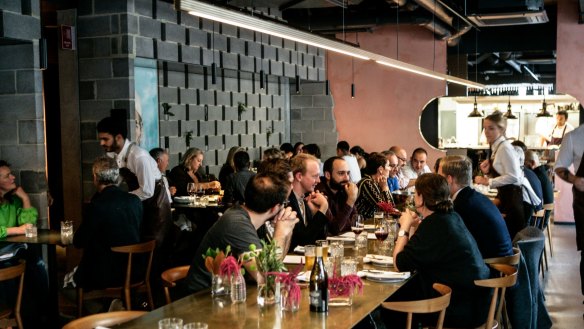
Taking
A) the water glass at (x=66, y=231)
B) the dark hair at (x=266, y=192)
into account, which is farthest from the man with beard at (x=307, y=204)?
the water glass at (x=66, y=231)

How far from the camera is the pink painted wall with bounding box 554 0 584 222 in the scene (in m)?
12.5

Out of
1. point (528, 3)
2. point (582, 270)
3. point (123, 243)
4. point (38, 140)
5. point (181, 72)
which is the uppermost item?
point (528, 3)

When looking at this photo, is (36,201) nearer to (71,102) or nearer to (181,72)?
(71,102)

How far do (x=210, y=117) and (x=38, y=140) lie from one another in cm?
474

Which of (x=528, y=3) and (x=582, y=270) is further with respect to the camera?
(x=528, y=3)

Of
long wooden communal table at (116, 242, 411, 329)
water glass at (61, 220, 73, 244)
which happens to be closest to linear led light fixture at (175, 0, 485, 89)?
long wooden communal table at (116, 242, 411, 329)

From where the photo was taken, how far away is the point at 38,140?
21.6 ft

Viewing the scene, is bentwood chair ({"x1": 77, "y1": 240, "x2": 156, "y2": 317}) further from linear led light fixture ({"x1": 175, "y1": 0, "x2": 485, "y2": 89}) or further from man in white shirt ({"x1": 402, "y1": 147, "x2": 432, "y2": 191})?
man in white shirt ({"x1": 402, "y1": 147, "x2": 432, "y2": 191})

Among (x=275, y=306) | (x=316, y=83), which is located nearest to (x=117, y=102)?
(x=275, y=306)

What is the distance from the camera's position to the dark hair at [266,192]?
402 cm

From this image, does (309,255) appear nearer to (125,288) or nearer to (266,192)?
(266,192)

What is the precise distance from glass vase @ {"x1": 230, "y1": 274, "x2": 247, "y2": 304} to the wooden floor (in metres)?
3.79

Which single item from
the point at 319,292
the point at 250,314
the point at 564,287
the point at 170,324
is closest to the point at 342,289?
the point at 319,292

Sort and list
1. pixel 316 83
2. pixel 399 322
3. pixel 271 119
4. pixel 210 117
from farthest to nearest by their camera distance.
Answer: pixel 316 83, pixel 271 119, pixel 210 117, pixel 399 322
